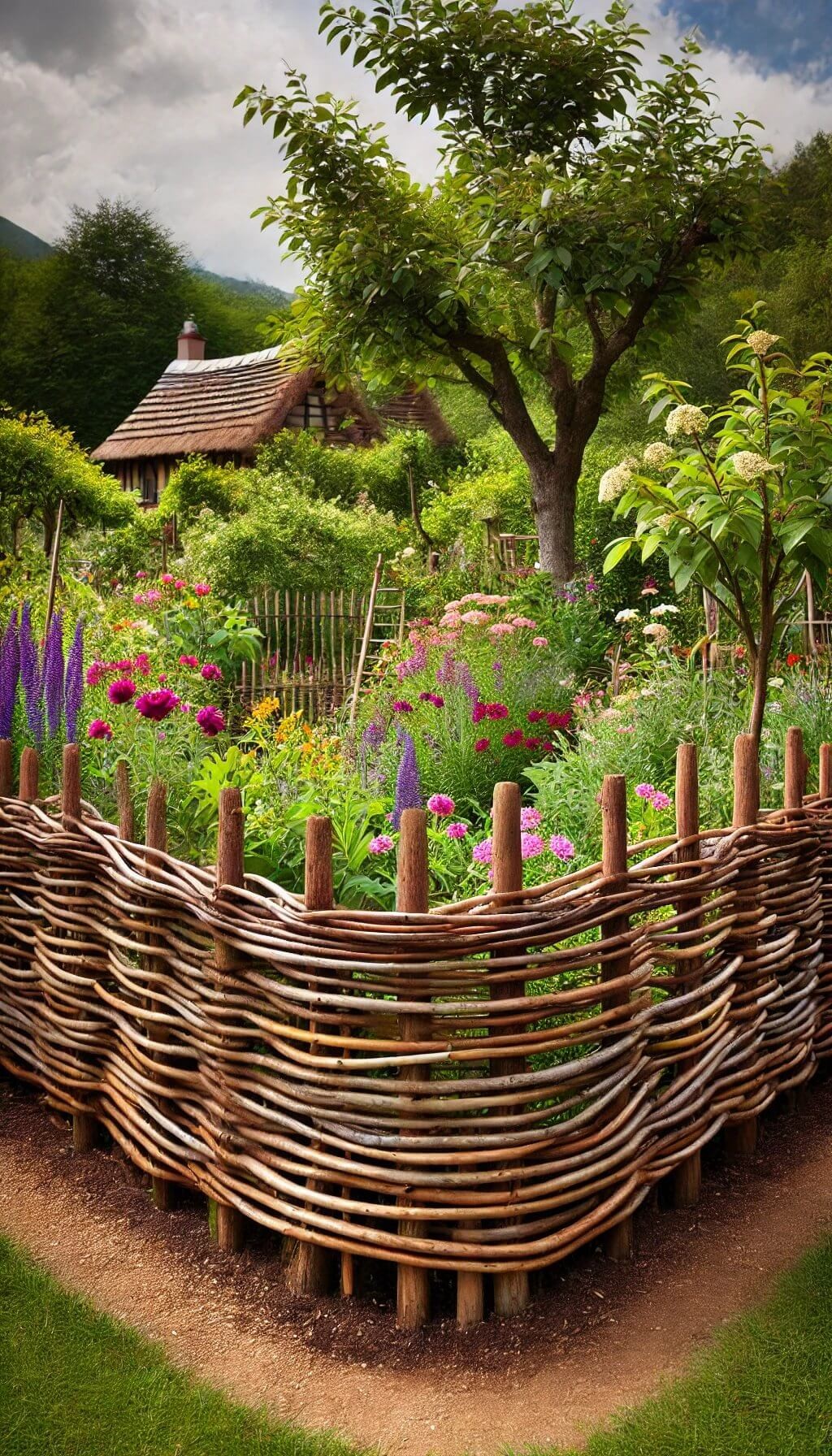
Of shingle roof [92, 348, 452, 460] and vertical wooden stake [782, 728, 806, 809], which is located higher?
shingle roof [92, 348, 452, 460]

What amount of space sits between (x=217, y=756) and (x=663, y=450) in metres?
1.74

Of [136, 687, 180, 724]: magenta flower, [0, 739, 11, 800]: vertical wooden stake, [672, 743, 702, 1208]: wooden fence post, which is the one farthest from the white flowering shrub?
[0, 739, 11, 800]: vertical wooden stake

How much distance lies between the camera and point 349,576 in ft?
38.8

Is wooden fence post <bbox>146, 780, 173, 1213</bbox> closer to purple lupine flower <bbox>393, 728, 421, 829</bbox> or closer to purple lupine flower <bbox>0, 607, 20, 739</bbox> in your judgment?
purple lupine flower <bbox>393, 728, 421, 829</bbox>

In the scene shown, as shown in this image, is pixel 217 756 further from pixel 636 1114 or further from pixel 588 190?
pixel 588 190

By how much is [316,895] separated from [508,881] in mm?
407

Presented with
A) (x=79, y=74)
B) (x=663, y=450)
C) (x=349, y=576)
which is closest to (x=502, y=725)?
(x=663, y=450)

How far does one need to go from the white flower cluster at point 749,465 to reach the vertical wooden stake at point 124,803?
2079mm

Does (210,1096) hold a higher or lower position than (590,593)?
lower

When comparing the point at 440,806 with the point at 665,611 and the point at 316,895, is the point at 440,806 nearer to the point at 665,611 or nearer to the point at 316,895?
the point at 316,895

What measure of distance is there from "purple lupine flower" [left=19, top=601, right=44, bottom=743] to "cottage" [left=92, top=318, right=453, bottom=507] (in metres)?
14.1

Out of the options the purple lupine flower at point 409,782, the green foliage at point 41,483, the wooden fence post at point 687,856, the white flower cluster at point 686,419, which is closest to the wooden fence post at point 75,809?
the purple lupine flower at point 409,782

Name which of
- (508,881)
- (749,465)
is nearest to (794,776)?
(749,465)

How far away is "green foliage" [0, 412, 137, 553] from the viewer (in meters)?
15.5
